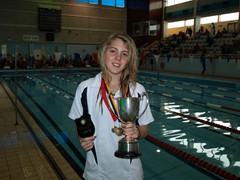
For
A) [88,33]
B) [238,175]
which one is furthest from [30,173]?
[88,33]

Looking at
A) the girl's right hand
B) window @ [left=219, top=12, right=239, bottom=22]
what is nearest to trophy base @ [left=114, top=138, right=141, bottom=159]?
the girl's right hand

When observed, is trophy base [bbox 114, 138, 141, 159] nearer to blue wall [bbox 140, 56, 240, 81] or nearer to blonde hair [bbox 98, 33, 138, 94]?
blonde hair [bbox 98, 33, 138, 94]

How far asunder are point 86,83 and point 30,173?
5.70 feet

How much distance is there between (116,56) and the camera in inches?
54.0

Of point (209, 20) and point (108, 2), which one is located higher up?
point (108, 2)

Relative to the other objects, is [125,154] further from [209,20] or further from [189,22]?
[189,22]

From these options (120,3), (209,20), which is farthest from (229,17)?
(120,3)

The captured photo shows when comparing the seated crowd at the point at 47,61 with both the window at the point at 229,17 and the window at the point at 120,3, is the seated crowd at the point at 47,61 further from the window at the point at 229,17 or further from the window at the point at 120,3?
the window at the point at 229,17

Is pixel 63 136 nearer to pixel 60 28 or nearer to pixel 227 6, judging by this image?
pixel 227 6

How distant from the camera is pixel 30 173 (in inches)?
104

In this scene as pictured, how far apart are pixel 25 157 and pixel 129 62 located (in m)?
2.24

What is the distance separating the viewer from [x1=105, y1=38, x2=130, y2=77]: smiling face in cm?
137

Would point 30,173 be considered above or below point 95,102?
below

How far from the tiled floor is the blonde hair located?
1.60 metres
